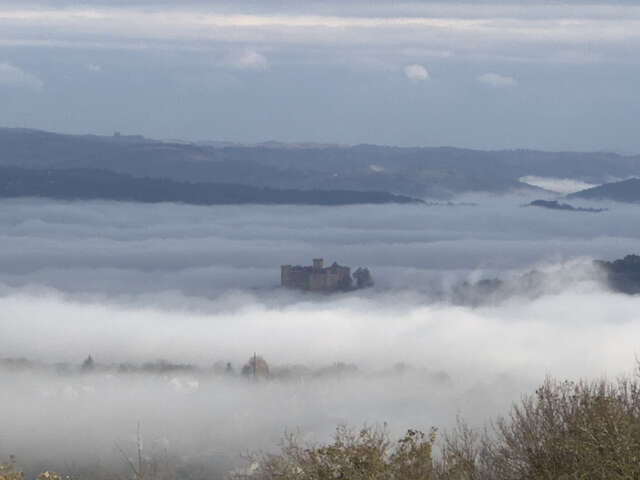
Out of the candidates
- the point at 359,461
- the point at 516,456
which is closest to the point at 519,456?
the point at 516,456

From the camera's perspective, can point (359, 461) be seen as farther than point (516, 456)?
No

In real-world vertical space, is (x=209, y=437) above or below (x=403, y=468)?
below

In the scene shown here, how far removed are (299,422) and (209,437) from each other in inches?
594

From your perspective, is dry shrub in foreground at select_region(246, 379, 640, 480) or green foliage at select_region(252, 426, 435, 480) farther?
green foliage at select_region(252, 426, 435, 480)

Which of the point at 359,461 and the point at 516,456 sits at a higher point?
the point at 359,461

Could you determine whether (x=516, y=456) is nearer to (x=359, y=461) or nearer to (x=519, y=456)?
(x=519, y=456)

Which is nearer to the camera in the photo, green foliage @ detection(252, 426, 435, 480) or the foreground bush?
the foreground bush

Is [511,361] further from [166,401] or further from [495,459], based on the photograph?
[495,459]

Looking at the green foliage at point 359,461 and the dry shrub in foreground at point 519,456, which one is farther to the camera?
the green foliage at point 359,461

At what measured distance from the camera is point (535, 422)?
146 ft

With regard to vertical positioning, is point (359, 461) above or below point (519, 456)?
above

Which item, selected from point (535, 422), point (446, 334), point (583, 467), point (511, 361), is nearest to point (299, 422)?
point (511, 361)

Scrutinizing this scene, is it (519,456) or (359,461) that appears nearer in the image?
(359,461)

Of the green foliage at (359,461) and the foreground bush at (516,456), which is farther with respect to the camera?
the green foliage at (359,461)
